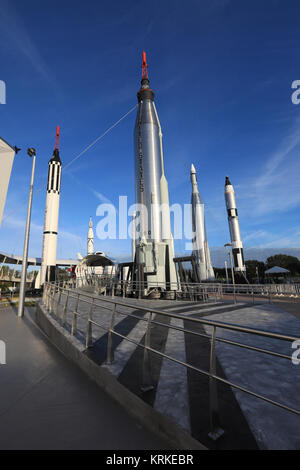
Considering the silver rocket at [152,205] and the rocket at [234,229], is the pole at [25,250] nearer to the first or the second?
the silver rocket at [152,205]

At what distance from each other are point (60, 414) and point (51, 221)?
1202 inches

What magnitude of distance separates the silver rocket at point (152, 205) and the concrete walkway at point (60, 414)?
16223mm

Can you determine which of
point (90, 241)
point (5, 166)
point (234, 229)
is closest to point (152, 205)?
point (5, 166)

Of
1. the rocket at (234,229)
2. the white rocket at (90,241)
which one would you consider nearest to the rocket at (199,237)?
the rocket at (234,229)

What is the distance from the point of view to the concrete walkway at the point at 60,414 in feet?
7.08

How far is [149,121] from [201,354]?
2823cm

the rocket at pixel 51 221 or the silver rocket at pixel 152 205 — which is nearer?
the silver rocket at pixel 152 205

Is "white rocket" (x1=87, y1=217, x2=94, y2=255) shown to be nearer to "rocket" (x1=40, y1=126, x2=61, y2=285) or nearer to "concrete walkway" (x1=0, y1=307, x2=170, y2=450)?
"rocket" (x1=40, y1=126, x2=61, y2=285)

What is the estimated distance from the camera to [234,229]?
41.6 metres

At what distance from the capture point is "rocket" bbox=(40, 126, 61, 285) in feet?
95.7

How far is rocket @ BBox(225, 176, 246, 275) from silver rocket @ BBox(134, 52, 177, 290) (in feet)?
72.1

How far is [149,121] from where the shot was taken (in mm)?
27000

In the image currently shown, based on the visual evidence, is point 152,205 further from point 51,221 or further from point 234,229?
point 234,229
